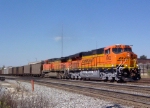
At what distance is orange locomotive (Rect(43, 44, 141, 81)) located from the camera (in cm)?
2162

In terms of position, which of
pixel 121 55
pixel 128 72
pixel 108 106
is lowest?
pixel 108 106

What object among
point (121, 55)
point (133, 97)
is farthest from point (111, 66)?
point (133, 97)

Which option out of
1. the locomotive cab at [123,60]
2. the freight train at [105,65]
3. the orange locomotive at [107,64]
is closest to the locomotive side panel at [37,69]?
the freight train at [105,65]

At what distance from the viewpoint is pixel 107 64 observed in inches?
923

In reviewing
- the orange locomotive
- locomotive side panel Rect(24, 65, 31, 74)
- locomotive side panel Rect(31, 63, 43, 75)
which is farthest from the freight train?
locomotive side panel Rect(24, 65, 31, 74)

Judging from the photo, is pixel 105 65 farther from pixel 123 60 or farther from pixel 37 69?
pixel 37 69

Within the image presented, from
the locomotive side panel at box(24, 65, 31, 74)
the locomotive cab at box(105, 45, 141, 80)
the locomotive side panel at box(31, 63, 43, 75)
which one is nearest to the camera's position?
the locomotive cab at box(105, 45, 141, 80)

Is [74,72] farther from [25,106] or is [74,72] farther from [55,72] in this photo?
[25,106]

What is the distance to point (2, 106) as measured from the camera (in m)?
7.45

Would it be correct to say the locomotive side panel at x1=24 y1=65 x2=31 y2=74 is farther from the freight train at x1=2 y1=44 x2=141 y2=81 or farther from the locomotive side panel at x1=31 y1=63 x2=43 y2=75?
the freight train at x1=2 y1=44 x2=141 y2=81

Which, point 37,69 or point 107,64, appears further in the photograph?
point 37,69

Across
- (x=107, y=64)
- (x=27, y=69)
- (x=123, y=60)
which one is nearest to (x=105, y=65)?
(x=107, y=64)

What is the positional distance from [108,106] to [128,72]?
11860 millimetres

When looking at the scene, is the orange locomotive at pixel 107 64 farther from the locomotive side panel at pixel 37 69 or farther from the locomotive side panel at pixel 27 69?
the locomotive side panel at pixel 27 69
